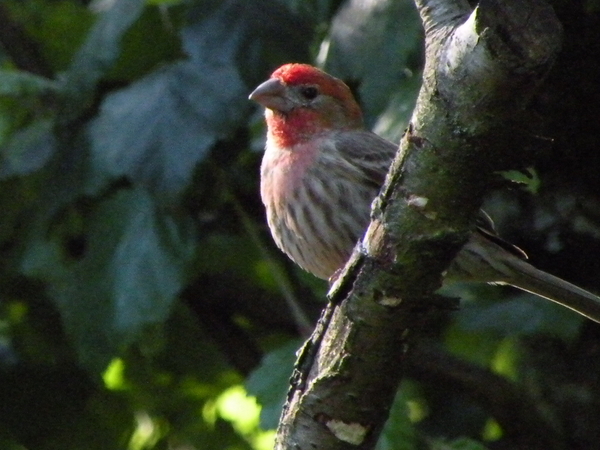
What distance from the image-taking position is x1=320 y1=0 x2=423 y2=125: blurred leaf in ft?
15.0

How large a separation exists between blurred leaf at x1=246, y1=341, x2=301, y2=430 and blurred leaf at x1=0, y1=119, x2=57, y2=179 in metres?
1.37

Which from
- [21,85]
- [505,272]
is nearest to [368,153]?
[505,272]

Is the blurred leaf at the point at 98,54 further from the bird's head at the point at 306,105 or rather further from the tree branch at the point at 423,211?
the tree branch at the point at 423,211

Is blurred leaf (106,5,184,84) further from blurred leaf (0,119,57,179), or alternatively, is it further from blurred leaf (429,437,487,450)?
blurred leaf (429,437,487,450)

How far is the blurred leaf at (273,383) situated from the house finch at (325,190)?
0.50 m

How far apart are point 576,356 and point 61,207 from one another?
2.38 meters

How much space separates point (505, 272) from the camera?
5.14 m

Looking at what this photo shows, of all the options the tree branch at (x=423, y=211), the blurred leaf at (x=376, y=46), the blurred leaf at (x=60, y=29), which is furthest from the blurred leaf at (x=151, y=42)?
the tree branch at (x=423, y=211)

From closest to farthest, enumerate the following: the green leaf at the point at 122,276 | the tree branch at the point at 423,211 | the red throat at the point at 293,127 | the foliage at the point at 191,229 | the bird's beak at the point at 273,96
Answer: the tree branch at the point at 423,211, the foliage at the point at 191,229, the green leaf at the point at 122,276, the bird's beak at the point at 273,96, the red throat at the point at 293,127

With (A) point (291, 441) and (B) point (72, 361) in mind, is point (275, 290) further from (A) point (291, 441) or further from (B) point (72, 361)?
(A) point (291, 441)

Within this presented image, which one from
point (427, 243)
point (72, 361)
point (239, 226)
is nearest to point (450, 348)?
point (239, 226)

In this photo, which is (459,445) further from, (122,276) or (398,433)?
(122,276)

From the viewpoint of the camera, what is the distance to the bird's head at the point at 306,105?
17.8 ft

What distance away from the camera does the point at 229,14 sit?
199 inches
